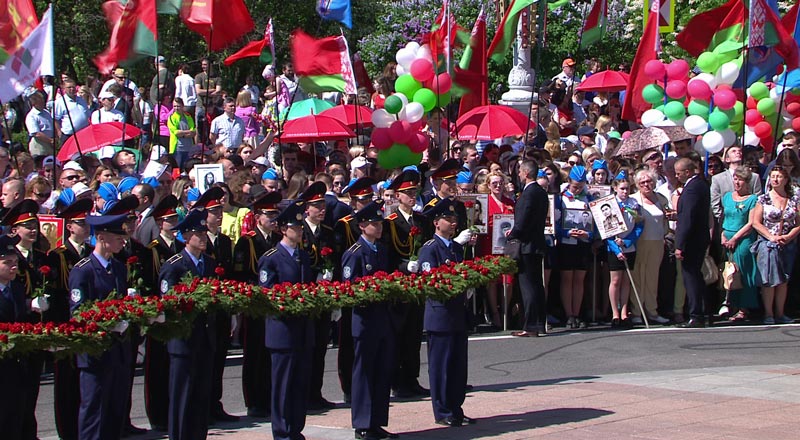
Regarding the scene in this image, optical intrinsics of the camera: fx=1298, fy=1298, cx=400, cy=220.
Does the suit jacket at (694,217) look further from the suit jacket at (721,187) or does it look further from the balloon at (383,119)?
the balloon at (383,119)

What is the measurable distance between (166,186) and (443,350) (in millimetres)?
5419

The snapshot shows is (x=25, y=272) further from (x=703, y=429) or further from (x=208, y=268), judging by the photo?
(x=703, y=429)

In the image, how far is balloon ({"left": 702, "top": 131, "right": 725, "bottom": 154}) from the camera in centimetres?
1675

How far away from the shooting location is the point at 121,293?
355 inches

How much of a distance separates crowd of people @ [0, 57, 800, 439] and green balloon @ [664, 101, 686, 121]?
0.42 metres

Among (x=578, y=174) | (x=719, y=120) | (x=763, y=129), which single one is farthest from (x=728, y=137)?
(x=578, y=174)

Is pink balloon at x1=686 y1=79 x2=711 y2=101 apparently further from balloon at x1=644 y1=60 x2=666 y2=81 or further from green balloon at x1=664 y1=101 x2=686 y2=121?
balloon at x1=644 y1=60 x2=666 y2=81

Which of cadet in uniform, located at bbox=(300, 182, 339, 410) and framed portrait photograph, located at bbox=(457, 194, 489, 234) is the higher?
framed portrait photograph, located at bbox=(457, 194, 489, 234)

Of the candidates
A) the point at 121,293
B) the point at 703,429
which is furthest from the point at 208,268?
the point at 703,429

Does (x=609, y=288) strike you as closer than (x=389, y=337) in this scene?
No

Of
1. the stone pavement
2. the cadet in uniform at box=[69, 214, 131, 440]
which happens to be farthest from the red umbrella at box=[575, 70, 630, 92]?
the cadet in uniform at box=[69, 214, 131, 440]

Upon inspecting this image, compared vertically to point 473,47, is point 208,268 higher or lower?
lower

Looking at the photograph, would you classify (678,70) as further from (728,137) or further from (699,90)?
(728,137)

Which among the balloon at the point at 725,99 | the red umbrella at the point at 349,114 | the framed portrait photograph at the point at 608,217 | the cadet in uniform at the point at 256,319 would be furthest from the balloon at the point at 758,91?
the cadet in uniform at the point at 256,319
